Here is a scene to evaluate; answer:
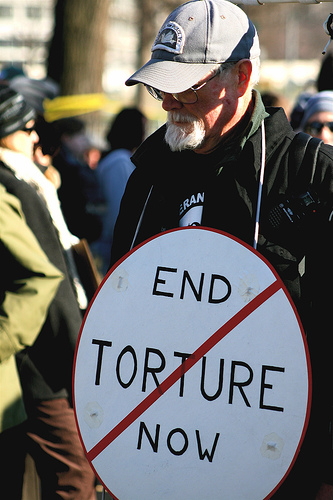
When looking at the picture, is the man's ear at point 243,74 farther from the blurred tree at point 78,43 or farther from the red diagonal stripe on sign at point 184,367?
the blurred tree at point 78,43

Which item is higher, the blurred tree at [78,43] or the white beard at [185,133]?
the white beard at [185,133]

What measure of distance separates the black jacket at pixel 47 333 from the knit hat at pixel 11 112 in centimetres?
31

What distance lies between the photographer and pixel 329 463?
6.74 ft

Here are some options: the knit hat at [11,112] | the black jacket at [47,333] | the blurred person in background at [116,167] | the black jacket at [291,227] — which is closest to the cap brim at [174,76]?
the black jacket at [291,227]

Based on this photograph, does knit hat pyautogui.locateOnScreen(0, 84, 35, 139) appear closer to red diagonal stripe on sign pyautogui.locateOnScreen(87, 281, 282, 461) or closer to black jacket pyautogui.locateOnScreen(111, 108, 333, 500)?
black jacket pyautogui.locateOnScreen(111, 108, 333, 500)

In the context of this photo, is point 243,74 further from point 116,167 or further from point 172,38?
point 116,167

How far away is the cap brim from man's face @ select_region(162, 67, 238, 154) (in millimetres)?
41

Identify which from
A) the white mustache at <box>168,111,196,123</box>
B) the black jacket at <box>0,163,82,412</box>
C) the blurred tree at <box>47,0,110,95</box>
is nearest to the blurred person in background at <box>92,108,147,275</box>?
the black jacket at <box>0,163,82,412</box>

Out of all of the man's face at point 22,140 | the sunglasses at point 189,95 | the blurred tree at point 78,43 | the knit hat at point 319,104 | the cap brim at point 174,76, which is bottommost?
the blurred tree at point 78,43

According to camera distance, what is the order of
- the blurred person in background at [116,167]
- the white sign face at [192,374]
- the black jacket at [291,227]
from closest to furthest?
the white sign face at [192,374], the black jacket at [291,227], the blurred person in background at [116,167]

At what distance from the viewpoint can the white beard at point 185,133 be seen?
2299mm

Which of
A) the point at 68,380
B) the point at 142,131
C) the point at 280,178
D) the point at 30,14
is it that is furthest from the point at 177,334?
the point at 30,14

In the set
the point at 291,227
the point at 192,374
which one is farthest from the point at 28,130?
the point at 192,374

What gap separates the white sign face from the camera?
74.9 inches
